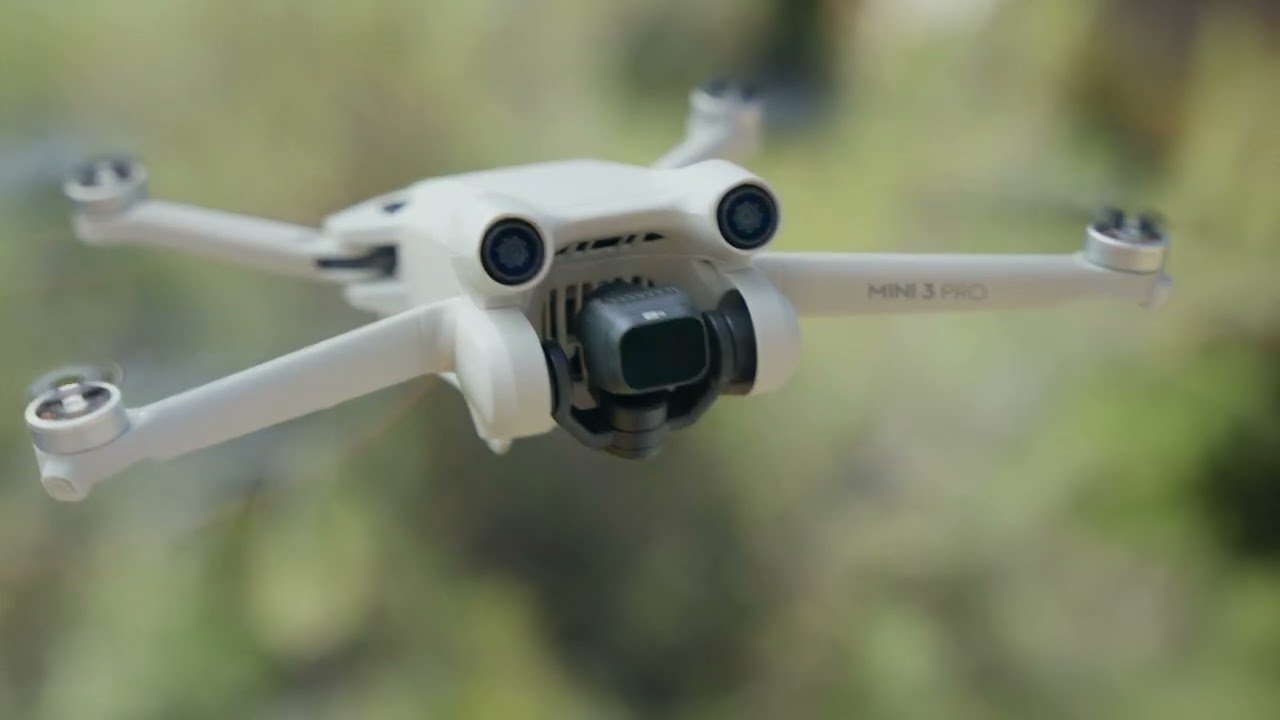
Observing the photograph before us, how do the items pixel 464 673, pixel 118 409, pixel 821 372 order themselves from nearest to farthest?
pixel 118 409
pixel 464 673
pixel 821 372

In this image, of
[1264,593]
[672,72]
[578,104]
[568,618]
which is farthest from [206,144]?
[1264,593]

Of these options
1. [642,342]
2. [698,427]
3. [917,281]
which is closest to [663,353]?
[642,342]

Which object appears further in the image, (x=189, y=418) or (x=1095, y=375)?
(x=1095, y=375)

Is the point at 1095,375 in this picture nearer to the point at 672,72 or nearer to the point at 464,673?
the point at 672,72

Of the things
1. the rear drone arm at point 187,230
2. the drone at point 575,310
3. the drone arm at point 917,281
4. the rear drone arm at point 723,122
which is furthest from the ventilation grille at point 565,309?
the rear drone arm at point 723,122

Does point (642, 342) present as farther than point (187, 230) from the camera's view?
No

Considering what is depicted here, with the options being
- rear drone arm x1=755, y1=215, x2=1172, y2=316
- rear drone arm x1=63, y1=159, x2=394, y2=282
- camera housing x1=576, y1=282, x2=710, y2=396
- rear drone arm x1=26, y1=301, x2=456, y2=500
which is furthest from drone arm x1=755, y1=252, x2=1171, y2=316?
rear drone arm x1=63, y1=159, x2=394, y2=282

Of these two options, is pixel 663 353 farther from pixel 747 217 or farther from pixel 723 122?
pixel 723 122
